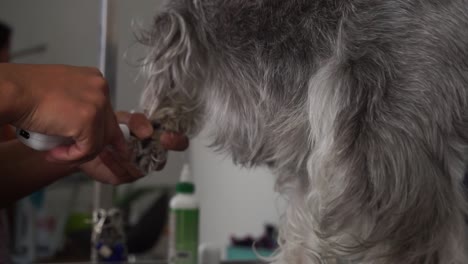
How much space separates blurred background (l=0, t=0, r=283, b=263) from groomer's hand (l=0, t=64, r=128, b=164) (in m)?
1.05

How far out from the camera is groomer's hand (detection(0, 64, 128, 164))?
1.74 ft

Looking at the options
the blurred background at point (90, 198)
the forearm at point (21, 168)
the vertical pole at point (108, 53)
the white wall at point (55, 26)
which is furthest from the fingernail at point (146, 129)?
the white wall at point (55, 26)

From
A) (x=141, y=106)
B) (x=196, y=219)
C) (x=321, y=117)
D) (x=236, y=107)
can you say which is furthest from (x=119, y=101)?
(x=321, y=117)

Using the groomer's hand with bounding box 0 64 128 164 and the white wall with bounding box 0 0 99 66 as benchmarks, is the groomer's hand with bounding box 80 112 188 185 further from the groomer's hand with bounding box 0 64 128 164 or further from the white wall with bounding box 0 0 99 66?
the white wall with bounding box 0 0 99 66

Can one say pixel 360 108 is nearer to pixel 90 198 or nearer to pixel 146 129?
pixel 146 129

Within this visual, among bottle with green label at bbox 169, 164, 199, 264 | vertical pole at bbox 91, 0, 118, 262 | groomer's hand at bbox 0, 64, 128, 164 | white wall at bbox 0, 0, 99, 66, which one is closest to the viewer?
groomer's hand at bbox 0, 64, 128, 164

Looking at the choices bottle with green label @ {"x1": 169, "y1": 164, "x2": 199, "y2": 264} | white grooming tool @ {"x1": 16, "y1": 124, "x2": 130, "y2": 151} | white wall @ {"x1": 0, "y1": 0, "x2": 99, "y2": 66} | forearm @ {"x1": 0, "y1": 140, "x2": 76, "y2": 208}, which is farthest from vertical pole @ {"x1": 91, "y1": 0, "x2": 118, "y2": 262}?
white wall @ {"x1": 0, "y1": 0, "x2": 99, "y2": 66}

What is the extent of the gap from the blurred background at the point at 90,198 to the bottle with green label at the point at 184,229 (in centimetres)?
46

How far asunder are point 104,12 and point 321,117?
0.71 metres

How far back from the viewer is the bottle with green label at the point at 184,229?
1117 millimetres

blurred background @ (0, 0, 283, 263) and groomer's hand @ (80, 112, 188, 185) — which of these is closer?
groomer's hand @ (80, 112, 188, 185)

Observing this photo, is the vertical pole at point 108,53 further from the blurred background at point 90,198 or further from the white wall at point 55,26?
the white wall at point 55,26

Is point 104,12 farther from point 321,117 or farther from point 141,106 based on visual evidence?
point 321,117

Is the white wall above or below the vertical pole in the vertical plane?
above
